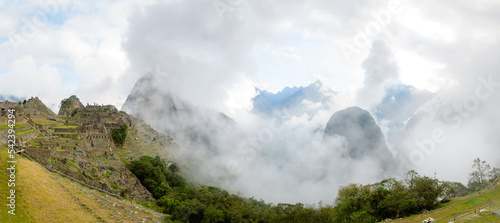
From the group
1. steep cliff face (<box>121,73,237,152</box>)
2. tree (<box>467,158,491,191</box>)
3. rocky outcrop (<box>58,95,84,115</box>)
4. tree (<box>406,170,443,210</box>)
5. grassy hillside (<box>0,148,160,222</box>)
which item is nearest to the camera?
grassy hillside (<box>0,148,160,222</box>)

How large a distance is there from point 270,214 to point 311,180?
Result: 471ft

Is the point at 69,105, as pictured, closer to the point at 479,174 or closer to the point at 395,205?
the point at 395,205

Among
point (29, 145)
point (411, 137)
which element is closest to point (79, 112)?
point (29, 145)

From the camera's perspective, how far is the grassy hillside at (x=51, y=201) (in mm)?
29073

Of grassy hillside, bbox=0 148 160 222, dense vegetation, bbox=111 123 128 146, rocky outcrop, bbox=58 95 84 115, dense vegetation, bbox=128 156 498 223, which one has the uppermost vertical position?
rocky outcrop, bbox=58 95 84 115

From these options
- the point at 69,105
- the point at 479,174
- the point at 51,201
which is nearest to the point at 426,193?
the point at 479,174

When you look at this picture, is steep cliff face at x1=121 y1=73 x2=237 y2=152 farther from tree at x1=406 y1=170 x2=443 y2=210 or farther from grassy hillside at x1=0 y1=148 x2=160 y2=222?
tree at x1=406 y1=170 x2=443 y2=210

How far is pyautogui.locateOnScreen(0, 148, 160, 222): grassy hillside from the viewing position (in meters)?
29.1

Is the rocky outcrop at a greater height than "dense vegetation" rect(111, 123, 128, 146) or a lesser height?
greater

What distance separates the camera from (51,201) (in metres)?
32.0

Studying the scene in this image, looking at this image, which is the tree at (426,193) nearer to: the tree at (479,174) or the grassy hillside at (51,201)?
the tree at (479,174)

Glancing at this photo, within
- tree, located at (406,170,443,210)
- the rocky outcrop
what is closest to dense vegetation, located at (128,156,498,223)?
tree, located at (406,170,443,210)

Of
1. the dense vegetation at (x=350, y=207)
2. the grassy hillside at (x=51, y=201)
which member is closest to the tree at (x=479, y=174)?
the dense vegetation at (x=350, y=207)

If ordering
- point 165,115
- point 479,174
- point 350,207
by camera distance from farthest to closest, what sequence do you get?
point 165,115 < point 479,174 < point 350,207
